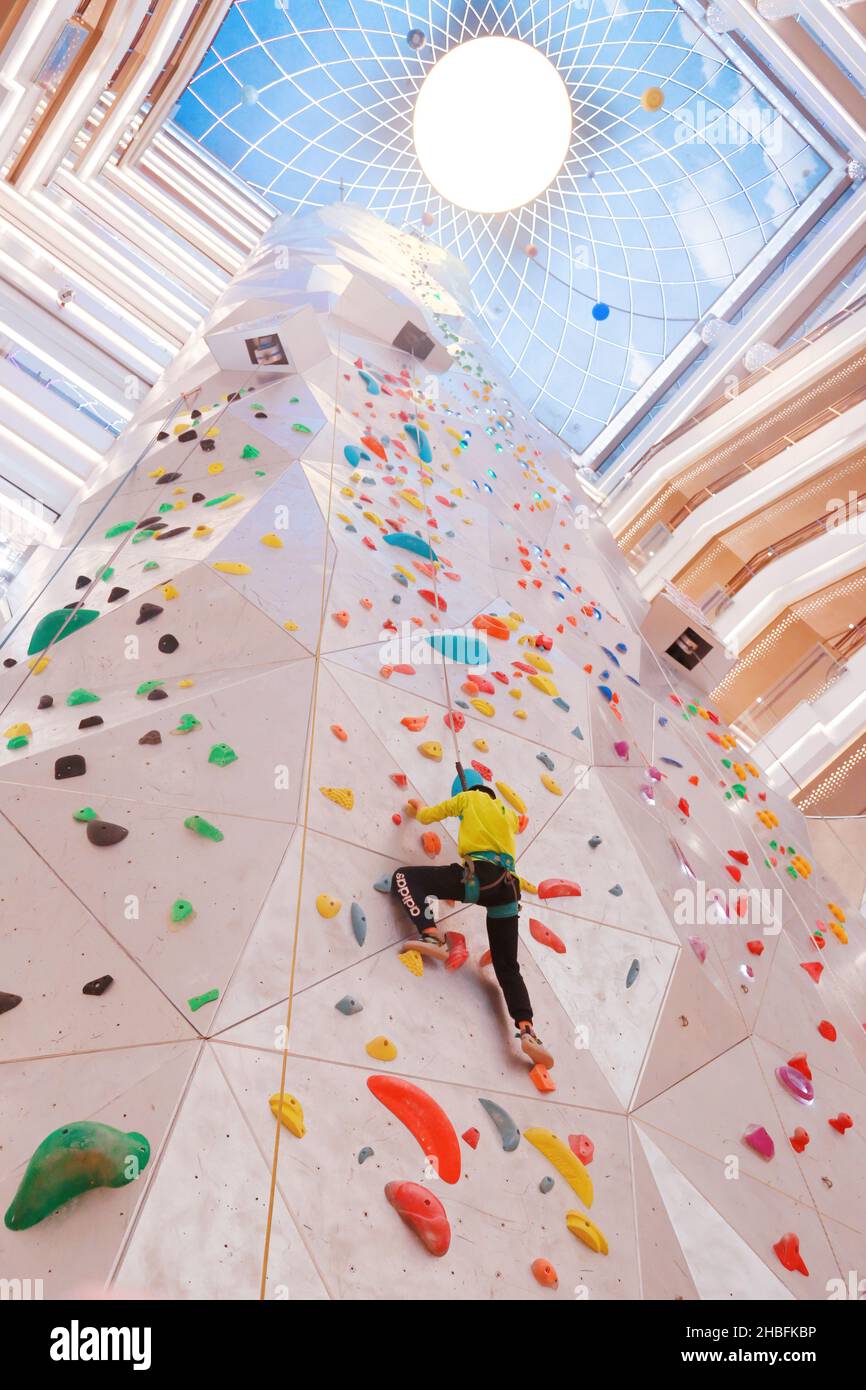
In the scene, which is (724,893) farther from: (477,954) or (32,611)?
(32,611)

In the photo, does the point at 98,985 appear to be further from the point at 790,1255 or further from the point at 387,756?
the point at 790,1255

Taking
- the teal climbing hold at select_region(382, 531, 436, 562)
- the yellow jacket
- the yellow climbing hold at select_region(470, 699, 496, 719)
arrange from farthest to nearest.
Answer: the teal climbing hold at select_region(382, 531, 436, 562) → the yellow climbing hold at select_region(470, 699, 496, 719) → the yellow jacket

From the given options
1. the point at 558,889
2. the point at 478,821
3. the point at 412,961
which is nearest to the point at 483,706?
the point at 558,889

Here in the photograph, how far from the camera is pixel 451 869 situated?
420 cm

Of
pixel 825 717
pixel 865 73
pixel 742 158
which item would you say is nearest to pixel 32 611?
pixel 825 717

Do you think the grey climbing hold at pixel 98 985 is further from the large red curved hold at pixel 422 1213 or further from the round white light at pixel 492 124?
the round white light at pixel 492 124

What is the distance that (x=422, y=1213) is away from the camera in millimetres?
3029

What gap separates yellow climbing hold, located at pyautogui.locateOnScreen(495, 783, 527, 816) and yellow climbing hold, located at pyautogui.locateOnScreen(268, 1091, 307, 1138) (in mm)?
2522

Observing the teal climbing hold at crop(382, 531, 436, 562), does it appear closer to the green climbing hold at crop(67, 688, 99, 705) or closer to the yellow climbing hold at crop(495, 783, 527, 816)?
the yellow climbing hold at crop(495, 783, 527, 816)

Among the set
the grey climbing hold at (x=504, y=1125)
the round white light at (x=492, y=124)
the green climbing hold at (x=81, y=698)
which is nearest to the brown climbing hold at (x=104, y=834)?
the green climbing hold at (x=81, y=698)

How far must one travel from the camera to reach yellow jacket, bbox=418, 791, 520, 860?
164 inches

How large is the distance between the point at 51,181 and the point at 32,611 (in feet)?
42.1

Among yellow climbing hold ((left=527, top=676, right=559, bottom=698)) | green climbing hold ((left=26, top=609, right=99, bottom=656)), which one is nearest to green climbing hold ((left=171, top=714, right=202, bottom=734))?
green climbing hold ((left=26, top=609, right=99, bottom=656))

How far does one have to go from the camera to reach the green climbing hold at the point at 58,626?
205 inches
